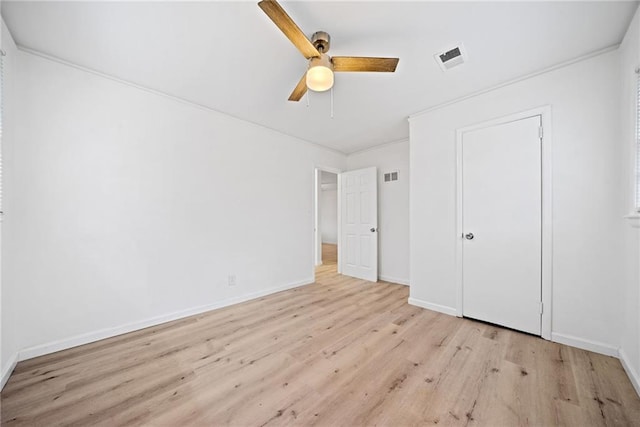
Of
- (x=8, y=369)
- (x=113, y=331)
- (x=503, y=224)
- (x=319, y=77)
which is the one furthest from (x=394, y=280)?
(x=8, y=369)

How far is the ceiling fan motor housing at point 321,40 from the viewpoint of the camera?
→ 1713 millimetres

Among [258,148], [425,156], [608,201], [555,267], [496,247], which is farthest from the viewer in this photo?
[258,148]

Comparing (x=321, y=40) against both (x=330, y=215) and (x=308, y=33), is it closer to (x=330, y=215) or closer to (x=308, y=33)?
(x=308, y=33)

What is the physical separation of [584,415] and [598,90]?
2.51 m

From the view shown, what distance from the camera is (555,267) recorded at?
7.13 feet

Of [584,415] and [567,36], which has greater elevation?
[567,36]

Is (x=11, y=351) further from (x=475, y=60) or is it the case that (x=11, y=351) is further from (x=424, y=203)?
(x=475, y=60)

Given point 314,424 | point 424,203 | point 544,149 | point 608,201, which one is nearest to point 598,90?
point 544,149

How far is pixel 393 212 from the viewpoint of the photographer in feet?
14.0

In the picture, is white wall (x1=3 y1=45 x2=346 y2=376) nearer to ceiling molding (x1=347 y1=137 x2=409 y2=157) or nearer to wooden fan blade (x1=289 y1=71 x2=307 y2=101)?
wooden fan blade (x1=289 y1=71 x2=307 y2=101)

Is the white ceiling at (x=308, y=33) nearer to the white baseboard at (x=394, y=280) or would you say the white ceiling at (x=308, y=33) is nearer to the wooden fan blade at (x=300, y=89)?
the wooden fan blade at (x=300, y=89)

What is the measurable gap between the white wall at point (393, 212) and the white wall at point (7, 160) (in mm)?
4363

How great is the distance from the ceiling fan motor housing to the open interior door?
108 inches

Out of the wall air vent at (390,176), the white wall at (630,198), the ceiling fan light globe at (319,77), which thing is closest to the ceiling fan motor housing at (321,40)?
the ceiling fan light globe at (319,77)
